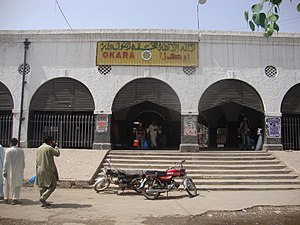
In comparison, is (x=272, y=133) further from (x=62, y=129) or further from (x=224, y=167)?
(x=62, y=129)

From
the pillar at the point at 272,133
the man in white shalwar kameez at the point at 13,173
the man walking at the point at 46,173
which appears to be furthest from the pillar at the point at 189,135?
the man in white shalwar kameez at the point at 13,173

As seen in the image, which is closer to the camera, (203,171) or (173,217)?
(173,217)

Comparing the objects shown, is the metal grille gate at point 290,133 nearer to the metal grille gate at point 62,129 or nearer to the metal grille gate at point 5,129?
the metal grille gate at point 62,129

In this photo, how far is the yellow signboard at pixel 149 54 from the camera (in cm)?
1270

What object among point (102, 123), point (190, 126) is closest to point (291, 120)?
point (190, 126)

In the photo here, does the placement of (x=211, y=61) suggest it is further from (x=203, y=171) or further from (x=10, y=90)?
(x=10, y=90)

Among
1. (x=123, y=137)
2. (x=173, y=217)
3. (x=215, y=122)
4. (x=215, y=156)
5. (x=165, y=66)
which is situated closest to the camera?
(x=173, y=217)

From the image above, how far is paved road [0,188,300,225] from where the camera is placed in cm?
545

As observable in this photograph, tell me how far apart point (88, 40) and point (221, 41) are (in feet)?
20.5

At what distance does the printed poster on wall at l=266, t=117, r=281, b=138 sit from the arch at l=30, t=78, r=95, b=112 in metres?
8.29

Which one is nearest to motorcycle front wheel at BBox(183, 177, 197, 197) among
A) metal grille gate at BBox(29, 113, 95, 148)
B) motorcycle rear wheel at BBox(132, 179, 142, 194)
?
motorcycle rear wheel at BBox(132, 179, 142, 194)

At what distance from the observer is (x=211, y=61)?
504 inches

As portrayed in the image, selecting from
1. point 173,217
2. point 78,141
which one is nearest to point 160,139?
point 78,141

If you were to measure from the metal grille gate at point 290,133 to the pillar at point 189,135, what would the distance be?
4.48 m
